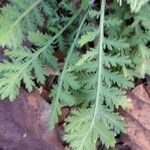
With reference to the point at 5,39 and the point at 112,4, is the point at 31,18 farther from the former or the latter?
the point at 112,4

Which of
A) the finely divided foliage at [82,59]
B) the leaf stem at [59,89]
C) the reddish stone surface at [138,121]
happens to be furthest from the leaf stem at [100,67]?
the reddish stone surface at [138,121]

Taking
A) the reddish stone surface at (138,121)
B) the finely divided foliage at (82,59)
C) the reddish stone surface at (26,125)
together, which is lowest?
the reddish stone surface at (138,121)

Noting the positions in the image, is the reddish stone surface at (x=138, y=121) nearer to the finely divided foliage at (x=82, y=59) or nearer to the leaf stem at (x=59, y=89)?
the finely divided foliage at (x=82, y=59)

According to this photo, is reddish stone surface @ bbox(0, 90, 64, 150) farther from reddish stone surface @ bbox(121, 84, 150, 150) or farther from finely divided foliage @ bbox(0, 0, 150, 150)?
reddish stone surface @ bbox(121, 84, 150, 150)

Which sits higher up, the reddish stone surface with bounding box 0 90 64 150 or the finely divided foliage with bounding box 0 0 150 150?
the finely divided foliage with bounding box 0 0 150 150

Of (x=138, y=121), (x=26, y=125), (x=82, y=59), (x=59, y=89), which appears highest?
(x=82, y=59)

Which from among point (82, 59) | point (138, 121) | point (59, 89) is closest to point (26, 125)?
point (59, 89)

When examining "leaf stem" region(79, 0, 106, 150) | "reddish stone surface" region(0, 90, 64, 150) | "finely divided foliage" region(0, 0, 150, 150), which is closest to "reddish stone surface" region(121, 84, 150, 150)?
"finely divided foliage" region(0, 0, 150, 150)

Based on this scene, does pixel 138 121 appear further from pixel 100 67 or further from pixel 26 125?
pixel 26 125

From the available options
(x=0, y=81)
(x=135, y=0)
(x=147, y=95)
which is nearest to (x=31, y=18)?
(x=0, y=81)
